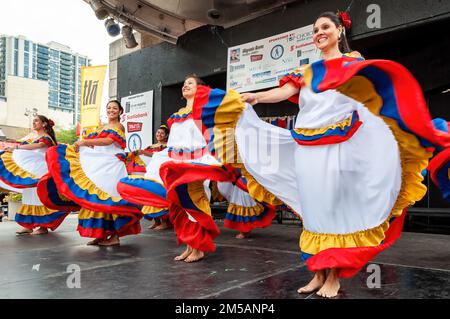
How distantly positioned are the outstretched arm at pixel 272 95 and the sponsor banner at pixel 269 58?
332 cm

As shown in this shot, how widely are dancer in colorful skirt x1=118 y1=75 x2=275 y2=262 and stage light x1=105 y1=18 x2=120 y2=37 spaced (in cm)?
410

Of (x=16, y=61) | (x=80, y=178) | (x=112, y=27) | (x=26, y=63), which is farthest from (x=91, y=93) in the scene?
(x=26, y=63)

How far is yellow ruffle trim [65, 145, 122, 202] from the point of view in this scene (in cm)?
396

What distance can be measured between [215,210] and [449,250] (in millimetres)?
4768

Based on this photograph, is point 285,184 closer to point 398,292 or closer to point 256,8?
point 398,292

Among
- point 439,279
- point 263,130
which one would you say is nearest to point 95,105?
point 263,130

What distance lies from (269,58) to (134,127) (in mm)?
3597

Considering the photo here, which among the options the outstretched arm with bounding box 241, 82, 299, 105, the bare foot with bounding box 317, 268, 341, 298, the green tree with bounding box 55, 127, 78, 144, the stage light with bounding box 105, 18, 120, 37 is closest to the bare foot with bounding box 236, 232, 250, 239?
the bare foot with bounding box 317, 268, 341, 298

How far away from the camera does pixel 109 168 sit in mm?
4160

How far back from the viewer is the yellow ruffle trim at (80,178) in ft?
13.0

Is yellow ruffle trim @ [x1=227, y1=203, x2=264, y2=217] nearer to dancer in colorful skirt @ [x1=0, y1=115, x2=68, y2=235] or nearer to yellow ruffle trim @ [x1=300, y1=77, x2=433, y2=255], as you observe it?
dancer in colorful skirt @ [x1=0, y1=115, x2=68, y2=235]

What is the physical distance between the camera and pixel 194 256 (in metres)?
3.37

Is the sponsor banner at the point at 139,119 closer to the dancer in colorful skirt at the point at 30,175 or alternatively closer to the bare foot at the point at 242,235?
the dancer in colorful skirt at the point at 30,175

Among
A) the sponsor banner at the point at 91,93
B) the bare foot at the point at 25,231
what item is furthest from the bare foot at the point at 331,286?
the sponsor banner at the point at 91,93
